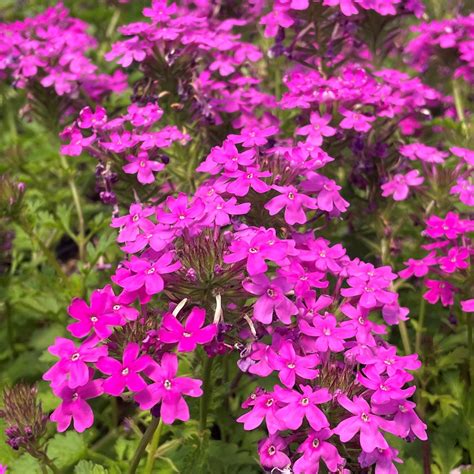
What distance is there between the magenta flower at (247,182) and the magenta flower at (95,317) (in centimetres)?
57

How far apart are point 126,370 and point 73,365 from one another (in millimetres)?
A: 156

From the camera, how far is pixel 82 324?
191 centimetres

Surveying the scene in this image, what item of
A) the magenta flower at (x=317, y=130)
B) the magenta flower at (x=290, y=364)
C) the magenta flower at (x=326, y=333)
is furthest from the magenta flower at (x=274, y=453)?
the magenta flower at (x=317, y=130)

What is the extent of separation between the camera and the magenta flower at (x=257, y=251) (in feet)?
6.22

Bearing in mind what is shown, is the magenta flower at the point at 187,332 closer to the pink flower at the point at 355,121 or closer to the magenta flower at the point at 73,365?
the magenta flower at the point at 73,365

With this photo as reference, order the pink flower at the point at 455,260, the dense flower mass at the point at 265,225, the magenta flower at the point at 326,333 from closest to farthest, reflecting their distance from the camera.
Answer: the dense flower mass at the point at 265,225 < the magenta flower at the point at 326,333 < the pink flower at the point at 455,260

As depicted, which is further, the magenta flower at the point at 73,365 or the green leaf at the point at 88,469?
the green leaf at the point at 88,469

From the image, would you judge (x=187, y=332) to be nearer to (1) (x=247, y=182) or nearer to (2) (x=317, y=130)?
(1) (x=247, y=182)

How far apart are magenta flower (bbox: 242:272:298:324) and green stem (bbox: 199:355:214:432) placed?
1.44ft

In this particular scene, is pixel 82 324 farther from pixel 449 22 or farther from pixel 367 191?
pixel 449 22

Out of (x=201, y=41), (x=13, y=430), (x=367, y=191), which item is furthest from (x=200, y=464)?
(x=201, y=41)

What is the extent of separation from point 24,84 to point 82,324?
2.12 meters

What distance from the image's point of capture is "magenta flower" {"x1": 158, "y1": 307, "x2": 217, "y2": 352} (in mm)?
1839

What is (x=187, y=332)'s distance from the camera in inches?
73.8
